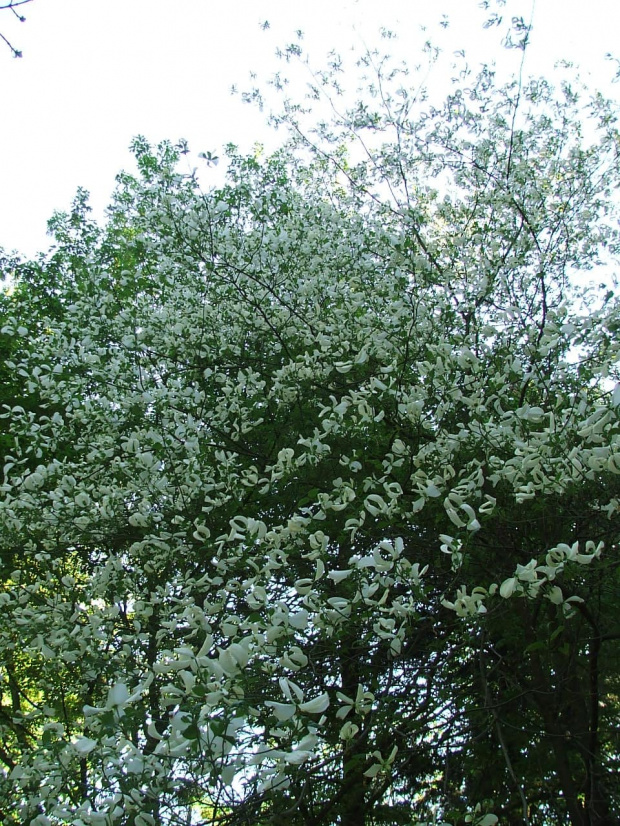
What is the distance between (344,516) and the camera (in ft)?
13.3

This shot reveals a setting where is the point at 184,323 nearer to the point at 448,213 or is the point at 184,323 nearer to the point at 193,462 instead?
the point at 193,462

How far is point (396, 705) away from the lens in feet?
11.1

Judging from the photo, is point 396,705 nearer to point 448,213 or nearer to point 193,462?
point 193,462

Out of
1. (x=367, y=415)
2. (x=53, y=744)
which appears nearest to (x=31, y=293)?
(x=367, y=415)

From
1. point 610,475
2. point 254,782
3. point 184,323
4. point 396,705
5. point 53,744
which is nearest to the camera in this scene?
point 254,782

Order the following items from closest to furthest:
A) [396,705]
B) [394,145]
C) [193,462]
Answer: [396,705] < [193,462] < [394,145]

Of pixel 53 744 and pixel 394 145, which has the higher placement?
pixel 394 145

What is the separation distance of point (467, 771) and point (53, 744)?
261 centimetres

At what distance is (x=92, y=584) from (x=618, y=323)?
3847 millimetres

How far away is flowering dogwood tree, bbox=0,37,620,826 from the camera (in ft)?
8.24

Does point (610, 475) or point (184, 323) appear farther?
point (184, 323)

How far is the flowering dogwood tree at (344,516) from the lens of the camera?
2512mm

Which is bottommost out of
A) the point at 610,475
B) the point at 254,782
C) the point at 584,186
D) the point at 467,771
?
the point at 254,782

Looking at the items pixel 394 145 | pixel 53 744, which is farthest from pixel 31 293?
pixel 53 744
